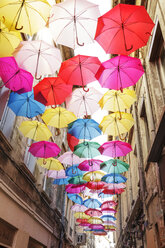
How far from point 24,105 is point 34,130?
1138 millimetres

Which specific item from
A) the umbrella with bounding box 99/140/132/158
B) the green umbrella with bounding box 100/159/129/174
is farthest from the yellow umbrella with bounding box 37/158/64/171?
the umbrella with bounding box 99/140/132/158

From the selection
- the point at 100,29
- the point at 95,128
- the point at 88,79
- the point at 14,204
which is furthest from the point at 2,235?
the point at 100,29

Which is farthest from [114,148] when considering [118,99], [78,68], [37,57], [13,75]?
[13,75]

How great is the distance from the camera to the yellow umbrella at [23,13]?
17.1 feet

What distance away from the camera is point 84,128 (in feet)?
26.7

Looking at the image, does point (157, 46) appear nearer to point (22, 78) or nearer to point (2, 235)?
point (22, 78)

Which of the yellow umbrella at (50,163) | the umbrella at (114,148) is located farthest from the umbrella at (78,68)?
the yellow umbrella at (50,163)

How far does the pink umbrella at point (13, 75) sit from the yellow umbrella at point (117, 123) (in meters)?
3.17

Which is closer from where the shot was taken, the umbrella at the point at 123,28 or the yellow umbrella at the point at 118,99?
the umbrella at the point at 123,28

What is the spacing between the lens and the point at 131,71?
19.4 feet

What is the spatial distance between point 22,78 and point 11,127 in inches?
90.2

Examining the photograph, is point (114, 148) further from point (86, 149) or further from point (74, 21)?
point (74, 21)

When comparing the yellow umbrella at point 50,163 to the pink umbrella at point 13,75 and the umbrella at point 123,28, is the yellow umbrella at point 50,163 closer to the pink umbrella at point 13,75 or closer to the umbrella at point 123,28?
the pink umbrella at point 13,75

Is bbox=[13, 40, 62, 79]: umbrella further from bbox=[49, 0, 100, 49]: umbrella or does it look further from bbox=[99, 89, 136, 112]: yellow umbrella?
bbox=[99, 89, 136, 112]: yellow umbrella
